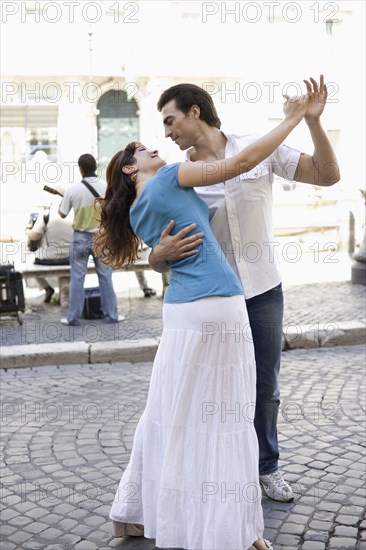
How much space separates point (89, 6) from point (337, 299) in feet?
49.6

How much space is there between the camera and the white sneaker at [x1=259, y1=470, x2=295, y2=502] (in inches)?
144

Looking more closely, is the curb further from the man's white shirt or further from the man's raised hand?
the man's raised hand

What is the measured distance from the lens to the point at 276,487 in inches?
144

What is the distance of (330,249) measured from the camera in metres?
16.1

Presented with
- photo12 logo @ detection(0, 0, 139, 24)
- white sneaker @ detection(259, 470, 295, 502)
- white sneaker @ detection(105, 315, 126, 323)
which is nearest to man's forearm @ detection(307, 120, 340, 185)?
white sneaker @ detection(259, 470, 295, 502)

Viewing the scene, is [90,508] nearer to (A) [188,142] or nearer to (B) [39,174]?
(A) [188,142]

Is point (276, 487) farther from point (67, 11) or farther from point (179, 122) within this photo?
point (67, 11)

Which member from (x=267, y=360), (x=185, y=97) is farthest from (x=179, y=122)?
(x=267, y=360)

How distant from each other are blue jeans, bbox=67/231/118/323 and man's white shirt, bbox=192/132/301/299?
17.0 feet

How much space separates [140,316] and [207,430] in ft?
20.0

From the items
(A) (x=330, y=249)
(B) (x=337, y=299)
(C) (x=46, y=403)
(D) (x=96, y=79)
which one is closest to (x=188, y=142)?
(C) (x=46, y=403)

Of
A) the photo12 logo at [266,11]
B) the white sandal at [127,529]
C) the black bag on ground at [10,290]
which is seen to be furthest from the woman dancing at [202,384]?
the photo12 logo at [266,11]

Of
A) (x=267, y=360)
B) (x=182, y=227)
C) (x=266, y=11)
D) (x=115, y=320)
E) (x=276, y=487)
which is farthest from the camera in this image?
(x=266, y=11)

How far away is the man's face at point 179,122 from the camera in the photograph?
9.89 ft
